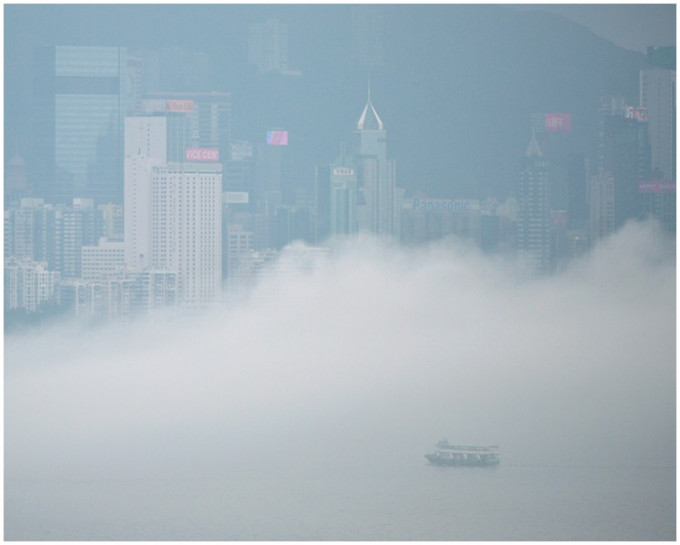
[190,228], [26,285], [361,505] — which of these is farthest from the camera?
[190,228]

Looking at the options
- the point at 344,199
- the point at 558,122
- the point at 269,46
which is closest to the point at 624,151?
the point at 558,122

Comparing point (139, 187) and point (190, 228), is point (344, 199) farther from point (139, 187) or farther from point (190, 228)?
point (139, 187)

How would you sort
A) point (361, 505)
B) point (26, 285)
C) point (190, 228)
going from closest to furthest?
point (361, 505) < point (26, 285) < point (190, 228)

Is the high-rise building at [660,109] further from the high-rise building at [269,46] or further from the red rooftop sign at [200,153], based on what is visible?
the red rooftop sign at [200,153]

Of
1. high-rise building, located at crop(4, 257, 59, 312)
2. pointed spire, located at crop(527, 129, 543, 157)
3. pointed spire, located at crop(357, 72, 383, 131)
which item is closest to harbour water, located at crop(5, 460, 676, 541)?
high-rise building, located at crop(4, 257, 59, 312)

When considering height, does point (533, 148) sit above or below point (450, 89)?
below

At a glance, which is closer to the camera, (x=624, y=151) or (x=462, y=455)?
(x=462, y=455)

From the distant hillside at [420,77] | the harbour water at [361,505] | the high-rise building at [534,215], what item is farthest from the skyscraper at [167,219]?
the high-rise building at [534,215]
